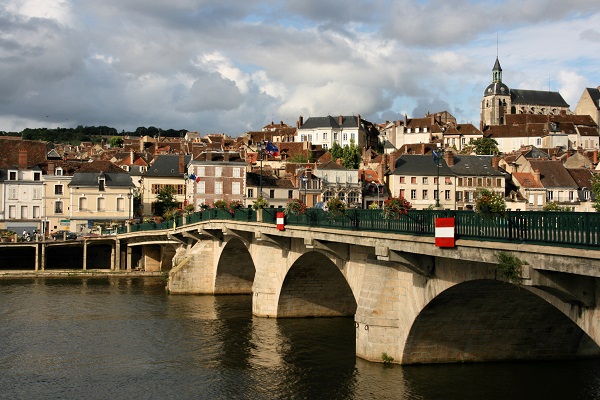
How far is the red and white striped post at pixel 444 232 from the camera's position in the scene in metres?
19.5

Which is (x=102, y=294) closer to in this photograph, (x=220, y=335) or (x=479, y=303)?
(x=220, y=335)

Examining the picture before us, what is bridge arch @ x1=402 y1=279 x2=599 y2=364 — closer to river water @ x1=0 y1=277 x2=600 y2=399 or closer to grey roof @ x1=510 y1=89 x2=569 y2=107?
river water @ x1=0 y1=277 x2=600 y2=399

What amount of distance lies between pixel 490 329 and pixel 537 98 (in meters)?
154

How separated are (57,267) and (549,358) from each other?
5407 cm

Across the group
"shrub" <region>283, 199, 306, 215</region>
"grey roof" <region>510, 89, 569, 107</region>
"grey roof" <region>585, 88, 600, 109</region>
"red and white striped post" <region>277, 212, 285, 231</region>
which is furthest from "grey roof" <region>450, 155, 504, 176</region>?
"grey roof" <region>510, 89, 569, 107</region>

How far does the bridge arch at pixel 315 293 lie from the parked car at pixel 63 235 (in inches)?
1458

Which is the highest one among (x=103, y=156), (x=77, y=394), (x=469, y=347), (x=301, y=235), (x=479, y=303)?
(x=103, y=156)

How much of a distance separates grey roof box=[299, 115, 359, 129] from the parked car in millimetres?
73563

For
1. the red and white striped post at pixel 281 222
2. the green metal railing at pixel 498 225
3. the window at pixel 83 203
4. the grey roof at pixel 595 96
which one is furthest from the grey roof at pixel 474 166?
the grey roof at pixel 595 96

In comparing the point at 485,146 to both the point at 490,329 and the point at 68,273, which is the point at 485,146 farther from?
the point at 490,329

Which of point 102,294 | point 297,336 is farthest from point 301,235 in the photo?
point 102,294

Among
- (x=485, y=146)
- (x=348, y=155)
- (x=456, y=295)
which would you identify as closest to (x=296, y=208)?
(x=456, y=295)

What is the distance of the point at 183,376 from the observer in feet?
93.0

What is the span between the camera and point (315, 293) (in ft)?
130
